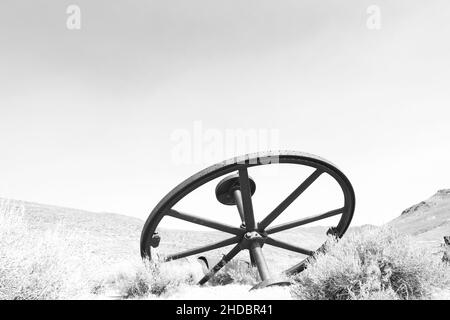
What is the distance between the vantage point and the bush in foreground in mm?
5359

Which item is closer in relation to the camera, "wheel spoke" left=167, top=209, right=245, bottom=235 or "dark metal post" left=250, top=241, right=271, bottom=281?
"dark metal post" left=250, top=241, right=271, bottom=281

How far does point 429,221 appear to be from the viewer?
131 feet

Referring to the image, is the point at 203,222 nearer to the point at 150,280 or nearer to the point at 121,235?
the point at 150,280

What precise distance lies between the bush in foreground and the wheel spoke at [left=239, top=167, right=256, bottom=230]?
49.2 inches

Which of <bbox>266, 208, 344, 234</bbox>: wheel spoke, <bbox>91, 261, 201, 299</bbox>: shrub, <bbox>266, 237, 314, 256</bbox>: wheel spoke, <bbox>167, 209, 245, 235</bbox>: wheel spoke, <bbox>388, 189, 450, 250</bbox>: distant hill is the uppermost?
<bbox>167, 209, 245, 235</bbox>: wheel spoke

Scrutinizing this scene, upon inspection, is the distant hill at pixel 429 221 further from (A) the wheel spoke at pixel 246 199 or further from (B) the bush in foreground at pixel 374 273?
(A) the wheel spoke at pixel 246 199

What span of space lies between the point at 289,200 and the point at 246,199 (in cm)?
101

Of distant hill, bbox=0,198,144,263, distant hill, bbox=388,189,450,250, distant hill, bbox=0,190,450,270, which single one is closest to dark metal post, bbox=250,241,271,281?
distant hill, bbox=0,190,450,270

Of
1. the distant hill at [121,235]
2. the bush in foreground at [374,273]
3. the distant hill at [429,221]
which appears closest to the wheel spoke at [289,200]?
the bush in foreground at [374,273]

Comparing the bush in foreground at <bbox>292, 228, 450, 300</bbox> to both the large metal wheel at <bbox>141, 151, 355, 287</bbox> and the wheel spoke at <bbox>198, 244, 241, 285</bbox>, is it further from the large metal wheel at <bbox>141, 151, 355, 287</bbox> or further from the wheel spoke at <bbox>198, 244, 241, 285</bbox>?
the wheel spoke at <bbox>198, 244, 241, 285</bbox>

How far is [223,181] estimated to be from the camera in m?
7.60

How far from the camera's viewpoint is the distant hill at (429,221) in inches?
1085

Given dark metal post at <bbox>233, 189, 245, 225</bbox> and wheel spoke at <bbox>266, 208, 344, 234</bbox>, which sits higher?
dark metal post at <bbox>233, 189, 245, 225</bbox>
